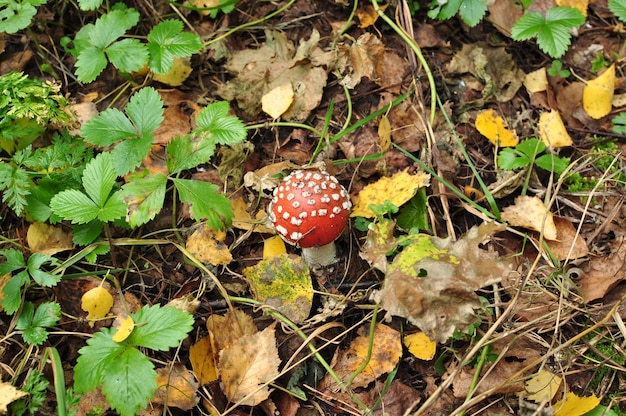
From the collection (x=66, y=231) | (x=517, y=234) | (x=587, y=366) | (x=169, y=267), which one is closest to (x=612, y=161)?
(x=517, y=234)

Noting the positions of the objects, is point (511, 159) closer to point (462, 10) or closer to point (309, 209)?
point (462, 10)

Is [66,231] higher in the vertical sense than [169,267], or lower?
higher

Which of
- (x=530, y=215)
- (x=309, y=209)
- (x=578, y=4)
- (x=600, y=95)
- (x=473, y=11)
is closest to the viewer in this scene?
(x=309, y=209)

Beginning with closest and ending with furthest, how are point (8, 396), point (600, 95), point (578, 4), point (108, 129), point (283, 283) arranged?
point (8, 396)
point (108, 129)
point (283, 283)
point (600, 95)
point (578, 4)

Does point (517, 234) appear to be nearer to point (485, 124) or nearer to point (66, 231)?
point (485, 124)

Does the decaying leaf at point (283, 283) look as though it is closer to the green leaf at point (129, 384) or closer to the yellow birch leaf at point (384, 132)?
the green leaf at point (129, 384)

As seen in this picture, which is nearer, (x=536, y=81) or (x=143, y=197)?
(x=143, y=197)

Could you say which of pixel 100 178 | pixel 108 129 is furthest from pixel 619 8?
pixel 100 178
